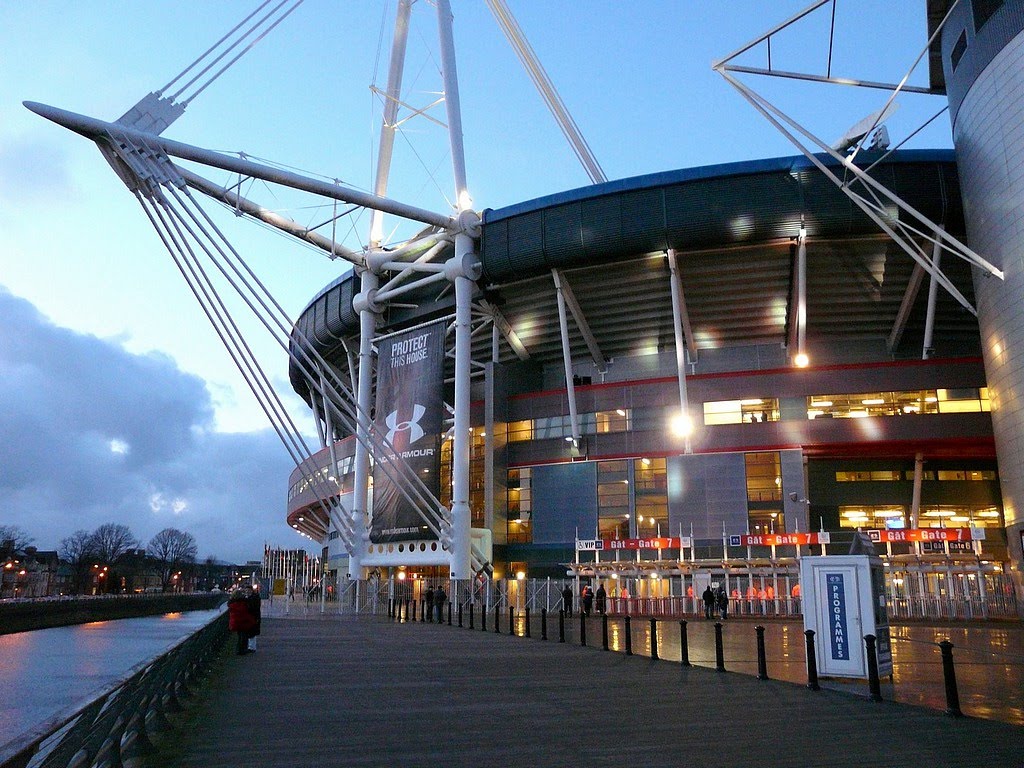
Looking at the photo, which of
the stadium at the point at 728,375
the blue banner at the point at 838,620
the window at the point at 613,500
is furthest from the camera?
the window at the point at 613,500

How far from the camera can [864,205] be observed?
37.6 m

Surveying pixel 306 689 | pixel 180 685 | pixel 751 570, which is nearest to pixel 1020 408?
pixel 751 570

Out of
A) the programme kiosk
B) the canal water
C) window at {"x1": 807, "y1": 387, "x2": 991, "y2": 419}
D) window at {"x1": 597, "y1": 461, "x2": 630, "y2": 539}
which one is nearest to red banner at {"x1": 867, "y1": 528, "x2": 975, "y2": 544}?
window at {"x1": 807, "y1": 387, "x2": 991, "y2": 419}

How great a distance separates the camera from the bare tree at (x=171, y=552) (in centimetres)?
15325

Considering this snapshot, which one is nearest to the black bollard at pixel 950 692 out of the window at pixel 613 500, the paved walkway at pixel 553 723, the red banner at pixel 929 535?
the paved walkway at pixel 553 723

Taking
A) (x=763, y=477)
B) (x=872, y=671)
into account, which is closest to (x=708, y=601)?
(x=763, y=477)

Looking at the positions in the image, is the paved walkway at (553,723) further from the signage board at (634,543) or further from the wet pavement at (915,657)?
the signage board at (634,543)

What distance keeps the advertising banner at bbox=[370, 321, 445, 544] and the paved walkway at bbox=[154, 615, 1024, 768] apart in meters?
27.3

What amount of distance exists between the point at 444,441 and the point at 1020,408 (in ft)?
110

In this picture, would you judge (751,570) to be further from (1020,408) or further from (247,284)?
(247,284)

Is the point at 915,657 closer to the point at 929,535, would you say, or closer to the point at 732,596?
the point at 732,596

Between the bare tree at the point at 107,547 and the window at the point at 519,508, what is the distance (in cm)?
8524

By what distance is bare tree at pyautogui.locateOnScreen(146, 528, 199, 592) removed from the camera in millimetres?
153250

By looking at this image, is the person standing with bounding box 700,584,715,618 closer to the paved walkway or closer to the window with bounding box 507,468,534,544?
the window with bounding box 507,468,534,544
